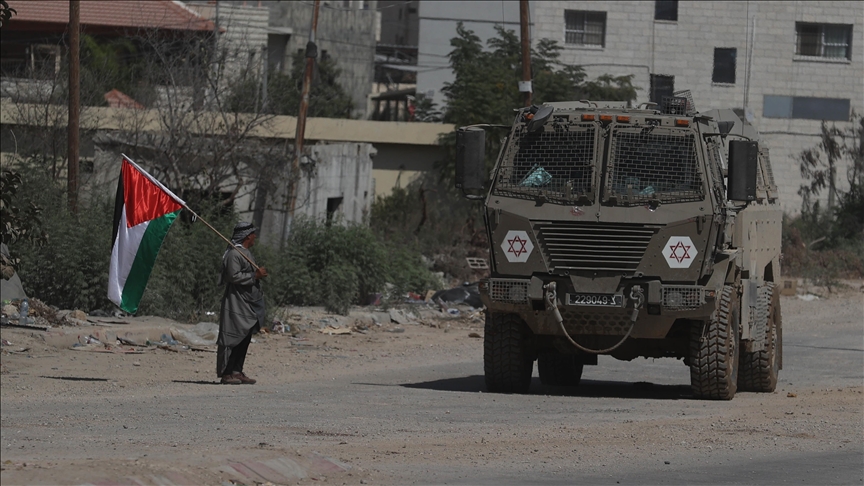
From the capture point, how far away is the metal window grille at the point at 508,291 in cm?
1220

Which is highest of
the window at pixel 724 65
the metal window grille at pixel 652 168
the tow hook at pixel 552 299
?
the window at pixel 724 65

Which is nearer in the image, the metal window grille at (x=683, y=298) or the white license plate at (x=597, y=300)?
the metal window grille at (x=683, y=298)

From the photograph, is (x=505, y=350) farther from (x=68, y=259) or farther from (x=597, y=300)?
(x=68, y=259)

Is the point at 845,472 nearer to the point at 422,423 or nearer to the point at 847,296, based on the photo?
the point at 422,423

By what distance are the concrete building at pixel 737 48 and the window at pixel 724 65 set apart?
0.12ft

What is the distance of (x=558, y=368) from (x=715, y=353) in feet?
9.93

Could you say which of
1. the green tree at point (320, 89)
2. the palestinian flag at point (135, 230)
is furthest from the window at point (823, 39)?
the palestinian flag at point (135, 230)

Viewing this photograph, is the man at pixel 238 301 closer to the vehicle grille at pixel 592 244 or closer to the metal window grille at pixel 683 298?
the vehicle grille at pixel 592 244

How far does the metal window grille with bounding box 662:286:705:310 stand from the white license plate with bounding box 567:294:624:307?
1.46ft

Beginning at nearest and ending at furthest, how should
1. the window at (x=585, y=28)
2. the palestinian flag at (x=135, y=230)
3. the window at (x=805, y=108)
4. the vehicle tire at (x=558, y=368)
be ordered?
the palestinian flag at (x=135, y=230)
the vehicle tire at (x=558, y=368)
the window at (x=805, y=108)
the window at (x=585, y=28)

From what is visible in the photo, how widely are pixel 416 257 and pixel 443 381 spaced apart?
38.1ft

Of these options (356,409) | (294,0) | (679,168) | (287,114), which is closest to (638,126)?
(679,168)

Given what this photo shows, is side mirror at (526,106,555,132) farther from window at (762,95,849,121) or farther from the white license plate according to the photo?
window at (762,95,849,121)

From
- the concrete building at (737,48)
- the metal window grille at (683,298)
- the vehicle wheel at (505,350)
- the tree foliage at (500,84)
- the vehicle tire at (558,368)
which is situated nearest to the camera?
the metal window grille at (683,298)
